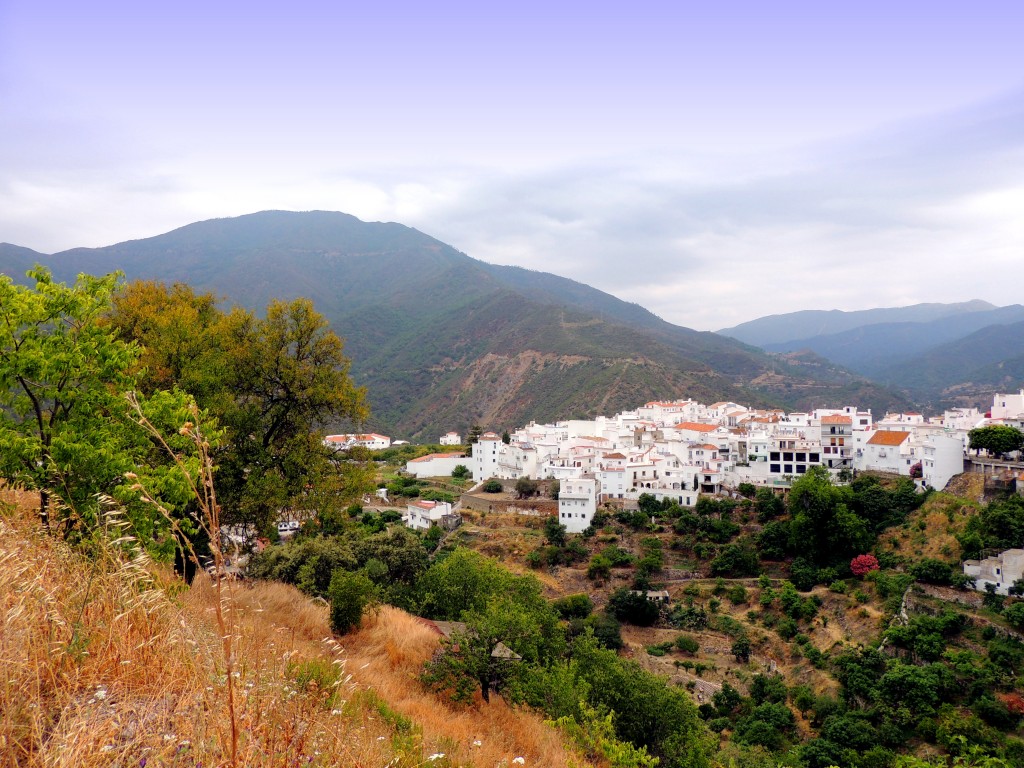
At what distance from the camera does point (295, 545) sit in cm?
1495

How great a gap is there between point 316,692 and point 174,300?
9.33 meters

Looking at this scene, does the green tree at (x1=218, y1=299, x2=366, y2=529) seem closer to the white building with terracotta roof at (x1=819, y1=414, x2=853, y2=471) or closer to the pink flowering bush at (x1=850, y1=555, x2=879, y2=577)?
the pink flowering bush at (x1=850, y1=555, x2=879, y2=577)

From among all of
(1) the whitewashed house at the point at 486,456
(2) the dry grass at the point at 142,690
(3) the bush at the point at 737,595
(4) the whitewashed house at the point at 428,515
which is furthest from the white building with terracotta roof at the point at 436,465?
(2) the dry grass at the point at 142,690

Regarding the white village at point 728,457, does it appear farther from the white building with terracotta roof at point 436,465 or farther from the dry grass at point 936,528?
→ the white building with terracotta roof at point 436,465

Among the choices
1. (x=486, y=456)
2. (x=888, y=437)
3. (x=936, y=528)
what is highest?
(x=888, y=437)

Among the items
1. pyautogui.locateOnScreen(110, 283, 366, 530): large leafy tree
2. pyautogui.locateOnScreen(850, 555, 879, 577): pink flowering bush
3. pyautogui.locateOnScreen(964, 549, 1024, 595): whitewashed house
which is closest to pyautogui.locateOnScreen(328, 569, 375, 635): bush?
pyautogui.locateOnScreen(110, 283, 366, 530): large leafy tree

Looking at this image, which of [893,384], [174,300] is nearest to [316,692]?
[174,300]

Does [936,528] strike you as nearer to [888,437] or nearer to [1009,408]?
[888,437]

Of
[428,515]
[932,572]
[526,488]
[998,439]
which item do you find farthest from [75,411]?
[998,439]

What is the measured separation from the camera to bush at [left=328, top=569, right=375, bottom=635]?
809cm

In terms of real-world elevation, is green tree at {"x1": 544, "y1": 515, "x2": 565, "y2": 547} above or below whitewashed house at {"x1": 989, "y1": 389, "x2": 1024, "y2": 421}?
below

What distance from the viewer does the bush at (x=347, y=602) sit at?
8.09 metres

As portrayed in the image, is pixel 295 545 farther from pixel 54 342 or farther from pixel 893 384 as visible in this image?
pixel 893 384

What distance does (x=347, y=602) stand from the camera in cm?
816
